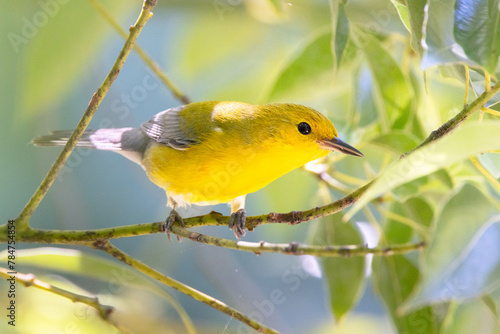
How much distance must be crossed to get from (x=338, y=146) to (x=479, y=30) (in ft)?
3.35

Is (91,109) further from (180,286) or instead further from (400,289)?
(400,289)

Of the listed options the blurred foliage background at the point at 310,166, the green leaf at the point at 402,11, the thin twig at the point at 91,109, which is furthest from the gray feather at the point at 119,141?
the green leaf at the point at 402,11

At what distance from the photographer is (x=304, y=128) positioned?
2740mm

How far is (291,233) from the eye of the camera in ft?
12.5

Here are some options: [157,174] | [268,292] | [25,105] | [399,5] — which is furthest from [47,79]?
[268,292]

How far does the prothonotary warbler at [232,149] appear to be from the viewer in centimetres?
273

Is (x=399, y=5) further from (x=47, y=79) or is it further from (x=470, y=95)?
(x=47, y=79)

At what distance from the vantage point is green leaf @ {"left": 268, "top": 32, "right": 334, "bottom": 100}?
8.75 ft

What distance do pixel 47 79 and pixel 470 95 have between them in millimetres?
2185

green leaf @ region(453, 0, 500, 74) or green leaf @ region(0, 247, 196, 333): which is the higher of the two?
green leaf @ region(453, 0, 500, 74)

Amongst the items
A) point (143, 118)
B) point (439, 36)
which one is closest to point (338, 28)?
point (439, 36)

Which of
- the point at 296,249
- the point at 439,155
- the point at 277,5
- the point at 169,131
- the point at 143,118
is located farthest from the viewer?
the point at 143,118

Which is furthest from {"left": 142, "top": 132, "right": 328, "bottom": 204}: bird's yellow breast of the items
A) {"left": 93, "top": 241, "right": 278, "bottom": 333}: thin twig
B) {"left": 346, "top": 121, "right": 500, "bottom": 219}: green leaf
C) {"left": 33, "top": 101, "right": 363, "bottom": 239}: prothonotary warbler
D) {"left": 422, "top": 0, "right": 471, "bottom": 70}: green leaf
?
{"left": 346, "top": 121, "right": 500, "bottom": 219}: green leaf

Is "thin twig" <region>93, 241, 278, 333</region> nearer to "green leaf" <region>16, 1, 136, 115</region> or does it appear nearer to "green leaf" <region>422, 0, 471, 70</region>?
"green leaf" <region>422, 0, 471, 70</region>
